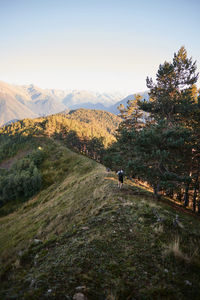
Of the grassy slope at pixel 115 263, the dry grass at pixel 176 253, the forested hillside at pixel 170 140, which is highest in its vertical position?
the forested hillside at pixel 170 140

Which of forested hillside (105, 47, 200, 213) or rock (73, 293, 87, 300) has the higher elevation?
forested hillside (105, 47, 200, 213)

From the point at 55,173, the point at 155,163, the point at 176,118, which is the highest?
the point at 176,118

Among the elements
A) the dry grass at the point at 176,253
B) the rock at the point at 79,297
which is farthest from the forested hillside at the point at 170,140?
the rock at the point at 79,297

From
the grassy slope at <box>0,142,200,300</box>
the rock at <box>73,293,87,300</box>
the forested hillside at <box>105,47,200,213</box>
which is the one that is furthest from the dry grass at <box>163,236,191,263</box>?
the forested hillside at <box>105,47,200,213</box>

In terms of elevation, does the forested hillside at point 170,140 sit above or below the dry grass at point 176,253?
above

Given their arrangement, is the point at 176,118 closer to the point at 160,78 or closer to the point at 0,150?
the point at 160,78

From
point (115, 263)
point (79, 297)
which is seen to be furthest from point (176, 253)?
point (79, 297)

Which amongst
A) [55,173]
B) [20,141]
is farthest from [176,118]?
[20,141]

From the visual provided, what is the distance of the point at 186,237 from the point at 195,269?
2.34 m

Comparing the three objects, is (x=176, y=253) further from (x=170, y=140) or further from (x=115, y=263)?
(x=170, y=140)

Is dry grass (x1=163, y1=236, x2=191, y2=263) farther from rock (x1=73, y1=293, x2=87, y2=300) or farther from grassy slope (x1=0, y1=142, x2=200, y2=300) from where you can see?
rock (x1=73, y1=293, x2=87, y2=300)

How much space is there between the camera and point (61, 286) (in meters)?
4.70

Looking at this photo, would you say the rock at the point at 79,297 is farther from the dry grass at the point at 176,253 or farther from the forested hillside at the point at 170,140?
the forested hillside at the point at 170,140

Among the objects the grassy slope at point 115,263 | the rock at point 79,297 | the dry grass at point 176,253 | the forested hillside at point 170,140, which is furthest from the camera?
the forested hillside at point 170,140
